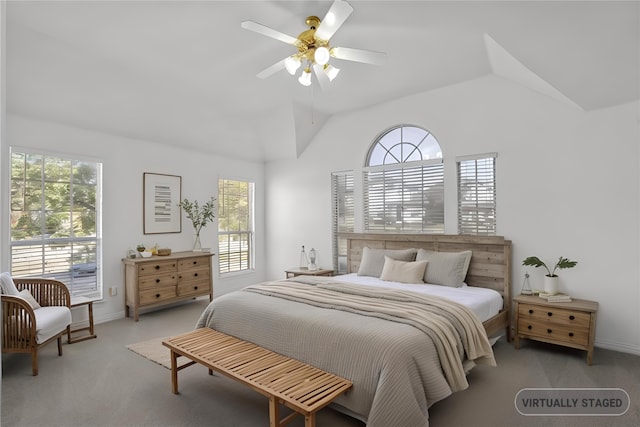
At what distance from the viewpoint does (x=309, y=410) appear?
2.04 metres

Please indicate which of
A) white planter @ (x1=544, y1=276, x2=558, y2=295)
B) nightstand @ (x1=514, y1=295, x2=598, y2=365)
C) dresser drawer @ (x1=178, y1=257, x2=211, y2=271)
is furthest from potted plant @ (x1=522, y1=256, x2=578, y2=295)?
dresser drawer @ (x1=178, y1=257, x2=211, y2=271)

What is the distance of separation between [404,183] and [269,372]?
341 cm

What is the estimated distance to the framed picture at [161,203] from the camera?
532 centimetres

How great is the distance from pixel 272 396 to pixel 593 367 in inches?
115

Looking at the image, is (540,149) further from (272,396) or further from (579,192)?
(272,396)

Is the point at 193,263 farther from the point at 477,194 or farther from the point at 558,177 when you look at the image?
the point at 558,177

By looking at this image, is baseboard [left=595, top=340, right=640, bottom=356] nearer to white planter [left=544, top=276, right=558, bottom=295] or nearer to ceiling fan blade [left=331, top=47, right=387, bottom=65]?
white planter [left=544, top=276, right=558, bottom=295]

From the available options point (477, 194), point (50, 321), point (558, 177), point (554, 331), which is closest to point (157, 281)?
point (50, 321)

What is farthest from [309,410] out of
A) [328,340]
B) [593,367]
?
[593,367]

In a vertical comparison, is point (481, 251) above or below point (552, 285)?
above

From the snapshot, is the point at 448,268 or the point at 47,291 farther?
the point at 448,268

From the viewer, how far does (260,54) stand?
3.91 meters

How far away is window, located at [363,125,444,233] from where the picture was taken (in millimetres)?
4895

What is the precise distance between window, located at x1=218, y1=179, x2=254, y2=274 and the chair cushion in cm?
278
